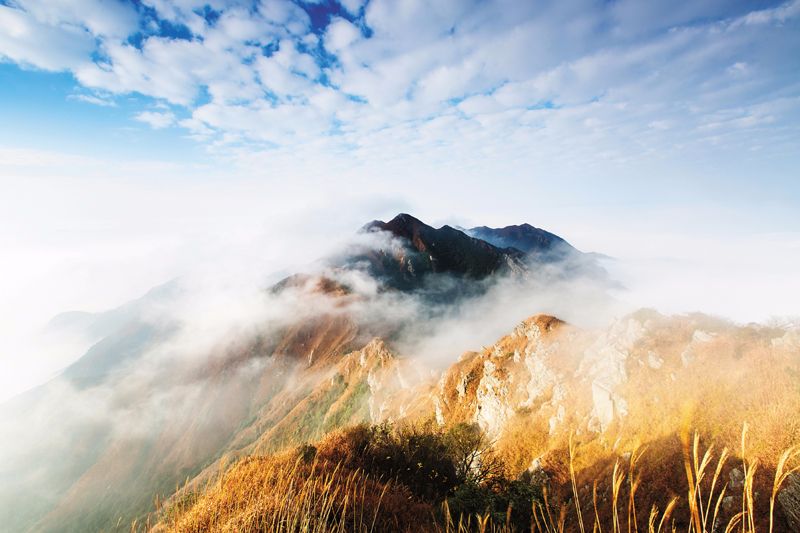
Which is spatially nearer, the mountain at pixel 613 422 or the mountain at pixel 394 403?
the mountain at pixel 613 422

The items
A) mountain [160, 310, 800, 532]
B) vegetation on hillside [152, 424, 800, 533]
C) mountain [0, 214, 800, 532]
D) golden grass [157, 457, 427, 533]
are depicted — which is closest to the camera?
vegetation on hillside [152, 424, 800, 533]

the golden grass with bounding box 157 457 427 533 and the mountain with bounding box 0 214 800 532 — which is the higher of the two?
the golden grass with bounding box 157 457 427 533

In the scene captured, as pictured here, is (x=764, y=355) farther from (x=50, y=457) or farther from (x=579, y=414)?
(x=50, y=457)

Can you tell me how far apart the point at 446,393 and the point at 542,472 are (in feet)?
118

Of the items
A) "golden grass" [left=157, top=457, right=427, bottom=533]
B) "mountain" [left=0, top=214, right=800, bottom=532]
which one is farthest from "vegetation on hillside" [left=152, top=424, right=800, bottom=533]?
"mountain" [left=0, top=214, right=800, bottom=532]

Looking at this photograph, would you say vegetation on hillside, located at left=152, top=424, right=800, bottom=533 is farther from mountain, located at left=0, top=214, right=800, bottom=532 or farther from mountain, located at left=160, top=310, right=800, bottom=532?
mountain, located at left=0, top=214, right=800, bottom=532

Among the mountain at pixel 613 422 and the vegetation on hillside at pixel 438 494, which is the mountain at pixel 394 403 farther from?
the vegetation on hillside at pixel 438 494

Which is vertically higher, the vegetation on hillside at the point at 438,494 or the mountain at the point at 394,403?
the vegetation on hillside at the point at 438,494

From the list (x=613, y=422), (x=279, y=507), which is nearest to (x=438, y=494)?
(x=279, y=507)

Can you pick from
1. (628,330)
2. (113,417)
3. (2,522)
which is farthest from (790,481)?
(113,417)

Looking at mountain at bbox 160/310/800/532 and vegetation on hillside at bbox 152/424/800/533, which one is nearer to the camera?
vegetation on hillside at bbox 152/424/800/533

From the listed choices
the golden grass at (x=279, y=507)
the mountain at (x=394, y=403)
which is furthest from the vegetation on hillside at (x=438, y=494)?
the mountain at (x=394, y=403)

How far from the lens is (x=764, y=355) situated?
21.4m

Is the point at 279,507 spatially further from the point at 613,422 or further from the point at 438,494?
the point at 613,422
